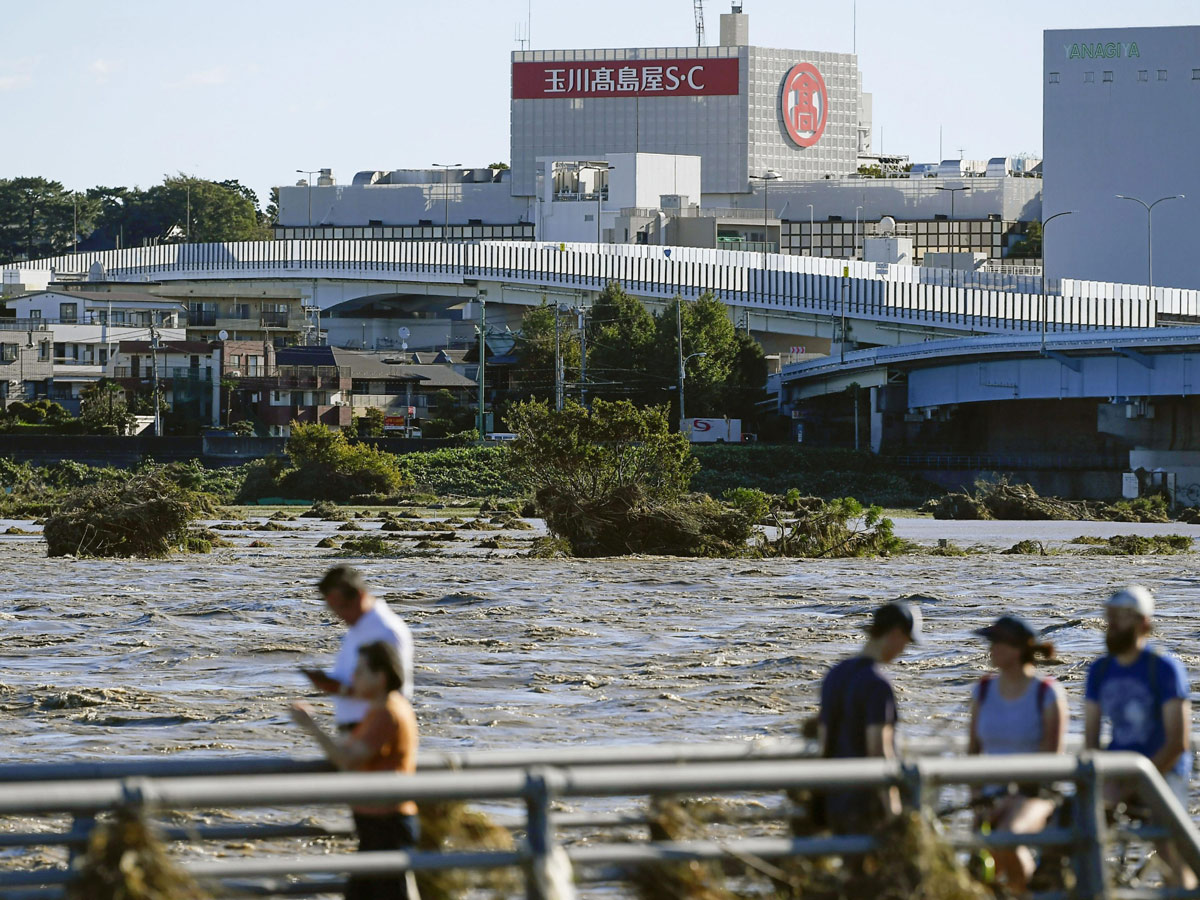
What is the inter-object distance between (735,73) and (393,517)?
12888 cm

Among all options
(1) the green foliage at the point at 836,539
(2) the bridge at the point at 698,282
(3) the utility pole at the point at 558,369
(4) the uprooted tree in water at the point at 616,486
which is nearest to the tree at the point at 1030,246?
(2) the bridge at the point at 698,282

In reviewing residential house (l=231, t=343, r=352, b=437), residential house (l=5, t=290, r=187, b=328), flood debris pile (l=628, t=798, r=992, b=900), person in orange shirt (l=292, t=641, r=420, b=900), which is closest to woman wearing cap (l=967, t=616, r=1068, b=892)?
flood debris pile (l=628, t=798, r=992, b=900)

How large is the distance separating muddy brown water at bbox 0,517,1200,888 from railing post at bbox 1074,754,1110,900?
10.9m

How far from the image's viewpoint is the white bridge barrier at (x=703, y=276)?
372ft

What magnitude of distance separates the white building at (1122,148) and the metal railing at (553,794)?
432 ft

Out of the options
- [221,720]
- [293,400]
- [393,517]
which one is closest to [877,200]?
[293,400]

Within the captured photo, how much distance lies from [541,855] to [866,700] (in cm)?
212

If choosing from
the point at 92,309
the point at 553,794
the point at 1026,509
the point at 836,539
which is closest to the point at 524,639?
the point at 553,794

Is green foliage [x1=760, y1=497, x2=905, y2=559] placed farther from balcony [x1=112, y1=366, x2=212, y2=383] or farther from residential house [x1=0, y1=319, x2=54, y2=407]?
residential house [x1=0, y1=319, x2=54, y2=407]

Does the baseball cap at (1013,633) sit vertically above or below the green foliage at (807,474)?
above

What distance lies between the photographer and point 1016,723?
9.98m

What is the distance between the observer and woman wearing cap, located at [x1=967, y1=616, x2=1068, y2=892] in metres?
9.78

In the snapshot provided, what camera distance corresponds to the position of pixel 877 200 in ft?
609

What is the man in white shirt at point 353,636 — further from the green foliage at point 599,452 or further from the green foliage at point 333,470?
the green foliage at point 333,470
